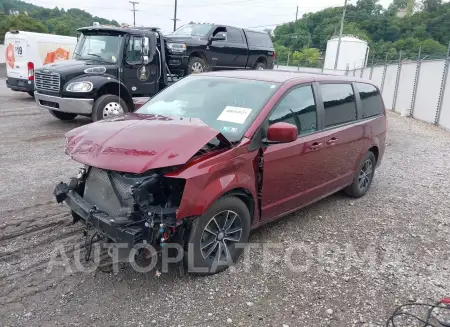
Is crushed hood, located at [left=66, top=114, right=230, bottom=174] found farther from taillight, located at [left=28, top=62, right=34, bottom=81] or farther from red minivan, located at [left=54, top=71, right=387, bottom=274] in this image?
taillight, located at [left=28, top=62, right=34, bottom=81]

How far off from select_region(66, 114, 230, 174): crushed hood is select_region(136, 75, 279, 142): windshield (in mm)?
395

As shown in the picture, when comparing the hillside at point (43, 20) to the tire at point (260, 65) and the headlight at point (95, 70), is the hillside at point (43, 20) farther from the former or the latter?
the headlight at point (95, 70)

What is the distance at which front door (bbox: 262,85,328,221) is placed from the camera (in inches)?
156

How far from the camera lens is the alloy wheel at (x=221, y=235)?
11.5 feet

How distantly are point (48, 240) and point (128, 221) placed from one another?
1.44 meters

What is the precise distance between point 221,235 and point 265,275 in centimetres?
56

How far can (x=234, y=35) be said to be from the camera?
13.4m

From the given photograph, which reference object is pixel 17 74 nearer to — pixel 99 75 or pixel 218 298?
pixel 99 75

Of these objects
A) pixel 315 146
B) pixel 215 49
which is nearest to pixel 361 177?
pixel 315 146

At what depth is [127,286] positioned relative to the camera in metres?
3.40

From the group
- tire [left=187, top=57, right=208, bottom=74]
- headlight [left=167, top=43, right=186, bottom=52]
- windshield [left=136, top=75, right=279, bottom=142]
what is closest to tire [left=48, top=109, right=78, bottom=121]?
headlight [left=167, top=43, right=186, bottom=52]

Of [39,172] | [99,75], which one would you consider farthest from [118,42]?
[39,172]

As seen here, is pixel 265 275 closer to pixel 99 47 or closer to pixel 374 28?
pixel 99 47

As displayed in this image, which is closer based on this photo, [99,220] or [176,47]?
[99,220]
